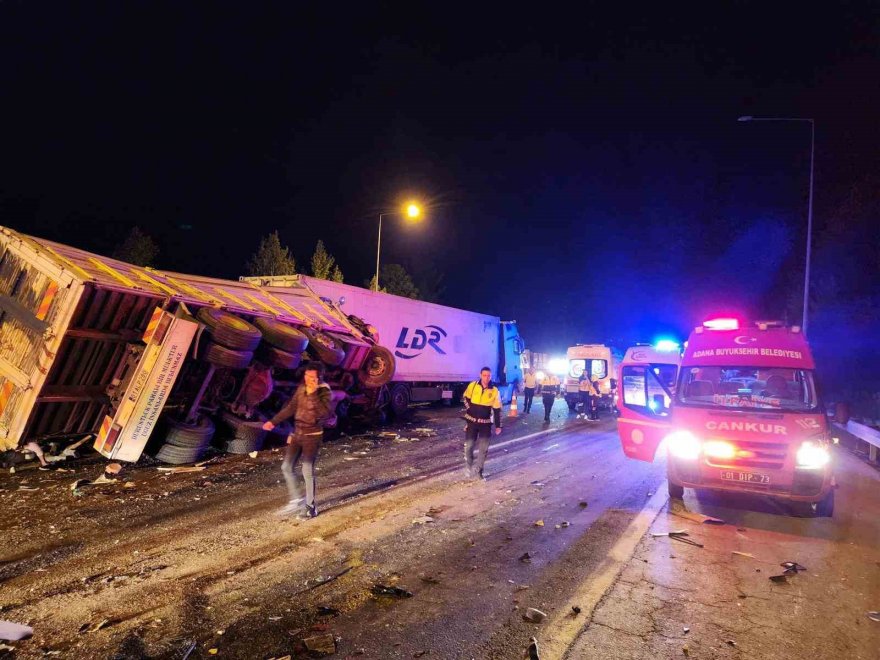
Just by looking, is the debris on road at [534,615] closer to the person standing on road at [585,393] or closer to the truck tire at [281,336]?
the truck tire at [281,336]

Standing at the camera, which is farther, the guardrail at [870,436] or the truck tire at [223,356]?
the guardrail at [870,436]

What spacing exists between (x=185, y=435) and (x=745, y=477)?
24.5 feet

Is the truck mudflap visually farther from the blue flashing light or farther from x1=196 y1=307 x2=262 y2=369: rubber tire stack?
the blue flashing light

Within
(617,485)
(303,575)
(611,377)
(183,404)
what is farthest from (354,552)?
(611,377)

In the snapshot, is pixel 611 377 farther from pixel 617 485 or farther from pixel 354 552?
pixel 354 552

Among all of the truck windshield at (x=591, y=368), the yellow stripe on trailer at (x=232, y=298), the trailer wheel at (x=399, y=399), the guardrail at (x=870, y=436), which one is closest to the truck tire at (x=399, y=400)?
the trailer wheel at (x=399, y=399)

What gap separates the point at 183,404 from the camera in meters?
8.39

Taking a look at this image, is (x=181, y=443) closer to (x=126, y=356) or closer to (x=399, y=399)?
(x=126, y=356)

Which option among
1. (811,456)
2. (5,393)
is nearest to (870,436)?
(811,456)

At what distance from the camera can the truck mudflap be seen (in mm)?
7160

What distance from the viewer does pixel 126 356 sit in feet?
25.4

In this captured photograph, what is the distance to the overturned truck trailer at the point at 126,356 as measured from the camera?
704cm

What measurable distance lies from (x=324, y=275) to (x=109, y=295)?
19.2 metres

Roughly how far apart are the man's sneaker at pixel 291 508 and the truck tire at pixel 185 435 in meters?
2.68
